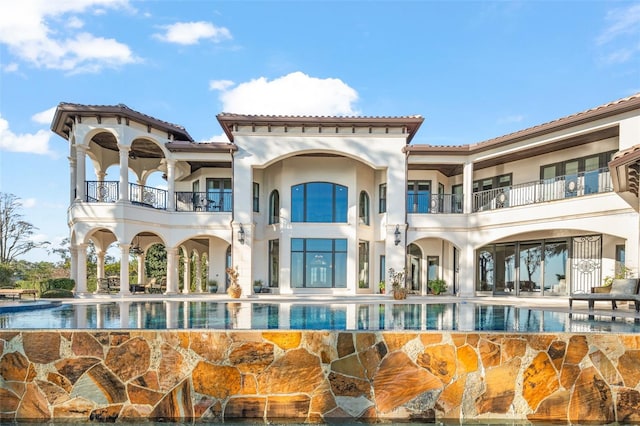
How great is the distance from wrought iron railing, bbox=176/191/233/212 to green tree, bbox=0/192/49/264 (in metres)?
18.7

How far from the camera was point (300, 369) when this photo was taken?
5.93 m

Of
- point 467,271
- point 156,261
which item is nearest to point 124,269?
point 156,261

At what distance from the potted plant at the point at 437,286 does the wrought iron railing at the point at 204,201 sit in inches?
429

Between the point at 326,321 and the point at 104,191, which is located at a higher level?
the point at 104,191

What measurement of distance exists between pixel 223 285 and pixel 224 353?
1579cm

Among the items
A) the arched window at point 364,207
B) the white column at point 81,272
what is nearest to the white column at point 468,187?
the arched window at point 364,207

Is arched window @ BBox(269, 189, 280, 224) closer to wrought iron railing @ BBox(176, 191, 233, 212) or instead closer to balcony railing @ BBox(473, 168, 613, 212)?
wrought iron railing @ BBox(176, 191, 233, 212)

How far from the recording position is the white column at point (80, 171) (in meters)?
17.7

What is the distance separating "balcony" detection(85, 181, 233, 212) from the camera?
18.4 m

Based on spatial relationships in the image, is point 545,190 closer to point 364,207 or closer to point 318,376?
point 364,207

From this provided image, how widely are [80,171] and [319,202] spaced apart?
1079 cm

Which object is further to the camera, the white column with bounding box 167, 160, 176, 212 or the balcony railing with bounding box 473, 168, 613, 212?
the white column with bounding box 167, 160, 176, 212

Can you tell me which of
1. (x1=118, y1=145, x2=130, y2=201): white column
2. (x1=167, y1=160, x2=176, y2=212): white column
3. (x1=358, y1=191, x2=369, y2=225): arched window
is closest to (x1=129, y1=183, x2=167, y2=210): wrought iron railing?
(x1=167, y1=160, x2=176, y2=212): white column

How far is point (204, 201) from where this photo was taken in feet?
67.5
